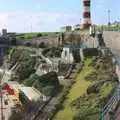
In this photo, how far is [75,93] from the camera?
160 ft

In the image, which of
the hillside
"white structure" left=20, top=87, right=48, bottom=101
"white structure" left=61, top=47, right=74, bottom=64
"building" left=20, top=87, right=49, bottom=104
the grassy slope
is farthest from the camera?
"white structure" left=61, top=47, right=74, bottom=64

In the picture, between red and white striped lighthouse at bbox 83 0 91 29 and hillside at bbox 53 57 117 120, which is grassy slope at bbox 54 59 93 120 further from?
red and white striped lighthouse at bbox 83 0 91 29

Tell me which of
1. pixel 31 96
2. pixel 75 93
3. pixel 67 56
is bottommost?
pixel 31 96

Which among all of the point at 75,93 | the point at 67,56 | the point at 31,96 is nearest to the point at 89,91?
the point at 75,93

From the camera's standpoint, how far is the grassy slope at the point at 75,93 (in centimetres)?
4247

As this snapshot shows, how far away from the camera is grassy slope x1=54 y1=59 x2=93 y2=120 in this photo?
1672 inches

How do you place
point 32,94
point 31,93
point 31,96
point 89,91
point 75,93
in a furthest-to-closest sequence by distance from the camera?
point 31,93 → point 32,94 → point 31,96 → point 75,93 → point 89,91

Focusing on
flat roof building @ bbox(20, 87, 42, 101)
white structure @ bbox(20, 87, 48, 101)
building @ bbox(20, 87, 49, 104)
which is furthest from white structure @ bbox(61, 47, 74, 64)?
building @ bbox(20, 87, 49, 104)

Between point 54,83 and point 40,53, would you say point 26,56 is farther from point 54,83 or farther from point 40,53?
point 54,83

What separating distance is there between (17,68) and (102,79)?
63.2ft

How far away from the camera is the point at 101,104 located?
40.4 m

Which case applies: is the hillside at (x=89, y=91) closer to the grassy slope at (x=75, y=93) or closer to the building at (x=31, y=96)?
the grassy slope at (x=75, y=93)

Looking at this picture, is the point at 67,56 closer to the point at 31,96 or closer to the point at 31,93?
the point at 31,93

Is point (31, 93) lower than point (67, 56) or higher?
lower
